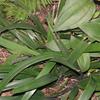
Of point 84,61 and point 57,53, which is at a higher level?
point 57,53

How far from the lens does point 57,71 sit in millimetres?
1934

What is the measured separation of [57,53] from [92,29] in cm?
26

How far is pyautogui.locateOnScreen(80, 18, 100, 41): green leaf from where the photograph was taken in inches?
63.4

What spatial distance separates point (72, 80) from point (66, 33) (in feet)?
1.12

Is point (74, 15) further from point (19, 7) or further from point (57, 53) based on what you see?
point (19, 7)

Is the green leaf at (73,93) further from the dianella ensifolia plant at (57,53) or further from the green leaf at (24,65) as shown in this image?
the green leaf at (24,65)

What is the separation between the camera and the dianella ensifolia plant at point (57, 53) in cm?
167

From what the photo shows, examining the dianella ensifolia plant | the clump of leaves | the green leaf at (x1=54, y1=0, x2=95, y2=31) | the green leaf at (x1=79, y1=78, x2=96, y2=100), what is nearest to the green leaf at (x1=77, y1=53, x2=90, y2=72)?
the dianella ensifolia plant

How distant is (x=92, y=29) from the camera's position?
163 centimetres

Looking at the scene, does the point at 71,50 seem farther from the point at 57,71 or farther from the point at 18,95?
the point at 18,95

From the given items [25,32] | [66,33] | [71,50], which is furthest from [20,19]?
[71,50]

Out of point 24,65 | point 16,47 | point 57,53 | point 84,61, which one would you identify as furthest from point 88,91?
point 16,47

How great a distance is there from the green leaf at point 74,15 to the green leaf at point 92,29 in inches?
1.9

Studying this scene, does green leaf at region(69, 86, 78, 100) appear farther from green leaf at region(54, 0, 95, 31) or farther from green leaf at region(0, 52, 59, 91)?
green leaf at region(54, 0, 95, 31)
